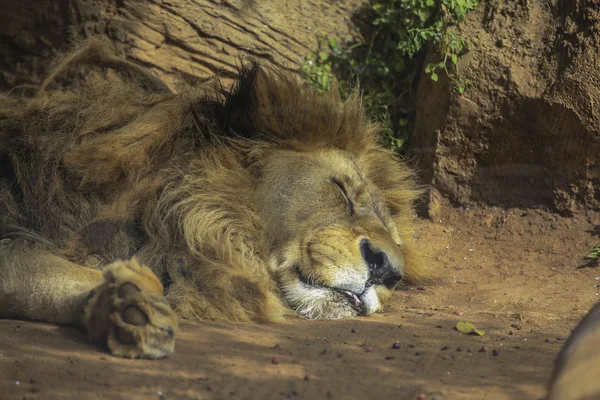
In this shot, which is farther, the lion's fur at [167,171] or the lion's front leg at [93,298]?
the lion's fur at [167,171]

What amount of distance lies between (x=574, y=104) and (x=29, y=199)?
136 inches

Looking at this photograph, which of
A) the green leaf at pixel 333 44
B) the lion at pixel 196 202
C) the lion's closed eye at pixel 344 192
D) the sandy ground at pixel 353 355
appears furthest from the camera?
the green leaf at pixel 333 44

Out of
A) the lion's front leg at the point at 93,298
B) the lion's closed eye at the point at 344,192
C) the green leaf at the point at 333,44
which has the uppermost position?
the green leaf at the point at 333,44

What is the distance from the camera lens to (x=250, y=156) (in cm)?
420

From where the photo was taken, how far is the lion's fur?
385cm

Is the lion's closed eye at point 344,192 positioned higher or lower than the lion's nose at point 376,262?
higher

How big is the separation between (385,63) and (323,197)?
248 centimetres

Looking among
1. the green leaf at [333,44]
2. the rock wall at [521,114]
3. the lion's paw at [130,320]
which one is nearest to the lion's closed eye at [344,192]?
the lion's paw at [130,320]

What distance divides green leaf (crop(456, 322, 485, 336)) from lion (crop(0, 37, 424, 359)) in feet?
1.24

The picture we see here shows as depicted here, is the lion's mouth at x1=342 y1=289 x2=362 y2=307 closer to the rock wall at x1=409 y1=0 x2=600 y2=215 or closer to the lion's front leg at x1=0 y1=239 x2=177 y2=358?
the lion's front leg at x1=0 y1=239 x2=177 y2=358

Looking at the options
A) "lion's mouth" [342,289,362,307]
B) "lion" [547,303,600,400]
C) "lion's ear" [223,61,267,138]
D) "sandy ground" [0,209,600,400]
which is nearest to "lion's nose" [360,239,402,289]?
"lion's mouth" [342,289,362,307]

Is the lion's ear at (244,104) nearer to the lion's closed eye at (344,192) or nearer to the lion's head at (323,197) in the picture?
the lion's head at (323,197)

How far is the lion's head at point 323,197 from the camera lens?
388cm

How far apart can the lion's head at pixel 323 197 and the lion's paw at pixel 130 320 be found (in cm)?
91
